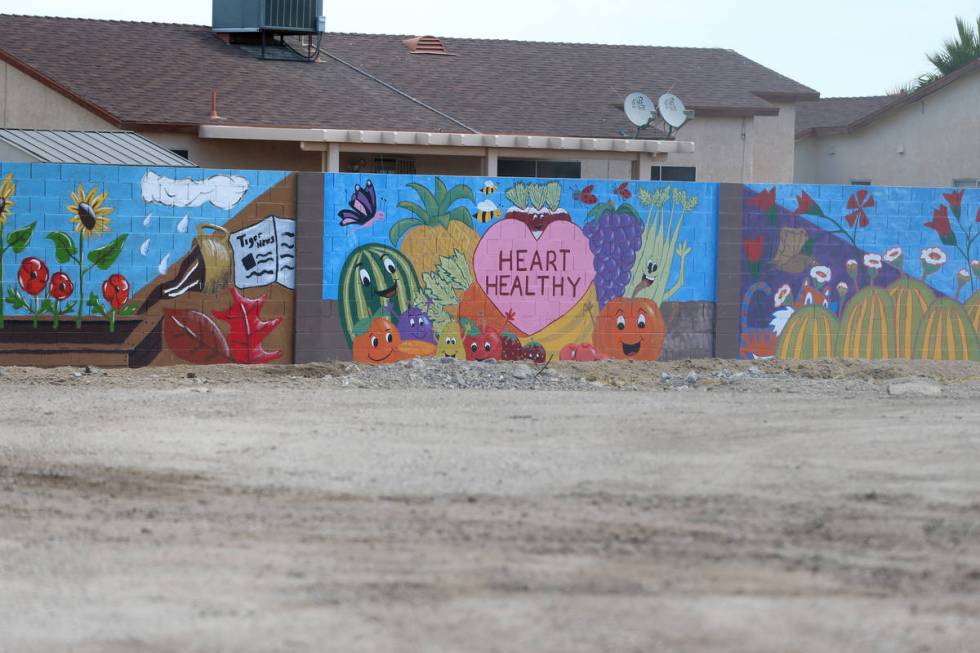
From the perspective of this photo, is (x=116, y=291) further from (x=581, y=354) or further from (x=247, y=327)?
(x=581, y=354)

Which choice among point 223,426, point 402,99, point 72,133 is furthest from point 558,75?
point 223,426

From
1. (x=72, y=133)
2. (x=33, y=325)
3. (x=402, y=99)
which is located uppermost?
(x=402, y=99)

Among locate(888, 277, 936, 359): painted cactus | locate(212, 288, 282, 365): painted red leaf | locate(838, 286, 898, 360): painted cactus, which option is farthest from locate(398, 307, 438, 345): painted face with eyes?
locate(888, 277, 936, 359): painted cactus

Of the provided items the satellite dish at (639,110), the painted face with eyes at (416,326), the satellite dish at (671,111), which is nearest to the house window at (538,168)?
the satellite dish at (639,110)

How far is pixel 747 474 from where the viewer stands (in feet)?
30.9

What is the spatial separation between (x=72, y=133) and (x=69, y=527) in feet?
36.4

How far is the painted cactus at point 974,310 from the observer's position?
17.6 m

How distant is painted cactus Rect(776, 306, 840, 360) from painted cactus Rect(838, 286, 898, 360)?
15 centimetres

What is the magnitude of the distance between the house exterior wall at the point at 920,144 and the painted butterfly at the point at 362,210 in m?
22.5

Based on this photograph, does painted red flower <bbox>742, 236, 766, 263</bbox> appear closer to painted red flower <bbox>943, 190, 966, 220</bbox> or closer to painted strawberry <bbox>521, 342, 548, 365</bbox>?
painted red flower <bbox>943, 190, 966, 220</bbox>

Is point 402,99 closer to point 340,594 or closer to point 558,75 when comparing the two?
point 558,75

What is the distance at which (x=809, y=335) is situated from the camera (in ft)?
55.8

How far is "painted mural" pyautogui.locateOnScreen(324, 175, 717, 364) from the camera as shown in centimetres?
1549

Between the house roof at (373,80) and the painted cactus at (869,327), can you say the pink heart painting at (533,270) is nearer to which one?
the painted cactus at (869,327)
